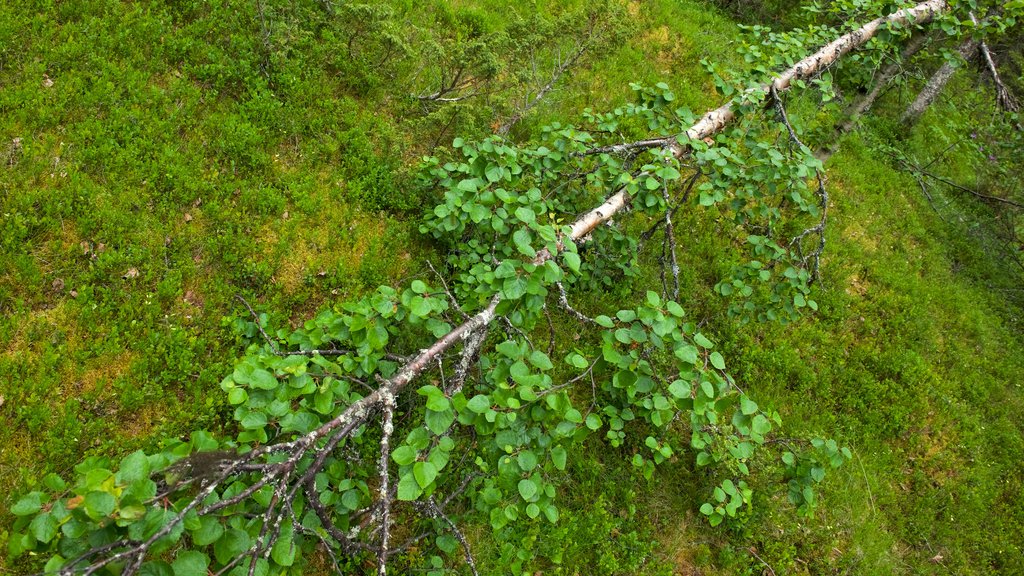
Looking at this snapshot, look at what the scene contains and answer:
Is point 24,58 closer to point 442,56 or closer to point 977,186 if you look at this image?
point 442,56

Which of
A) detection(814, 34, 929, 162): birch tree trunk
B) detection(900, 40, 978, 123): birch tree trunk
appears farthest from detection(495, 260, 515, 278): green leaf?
detection(900, 40, 978, 123): birch tree trunk

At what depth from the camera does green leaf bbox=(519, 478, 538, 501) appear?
2.78 meters

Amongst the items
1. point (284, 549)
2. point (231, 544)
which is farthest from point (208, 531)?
point (284, 549)

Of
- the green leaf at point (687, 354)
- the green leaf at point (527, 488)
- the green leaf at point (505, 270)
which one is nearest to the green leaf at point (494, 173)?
the green leaf at point (505, 270)

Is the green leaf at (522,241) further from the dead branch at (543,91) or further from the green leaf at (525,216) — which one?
the dead branch at (543,91)

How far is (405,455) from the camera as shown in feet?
7.96

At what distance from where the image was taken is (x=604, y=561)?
4648 mm

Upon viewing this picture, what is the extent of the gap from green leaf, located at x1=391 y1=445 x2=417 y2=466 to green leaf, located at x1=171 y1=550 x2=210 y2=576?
80cm

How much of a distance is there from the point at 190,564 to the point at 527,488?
5.04 feet

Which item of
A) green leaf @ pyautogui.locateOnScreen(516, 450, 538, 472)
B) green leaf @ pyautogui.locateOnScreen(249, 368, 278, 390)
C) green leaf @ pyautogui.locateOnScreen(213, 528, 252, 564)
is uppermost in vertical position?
green leaf @ pyautogui.locateOnScreen(249, 368, 278, 390)

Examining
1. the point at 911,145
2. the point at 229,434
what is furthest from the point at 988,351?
the point at 229,434

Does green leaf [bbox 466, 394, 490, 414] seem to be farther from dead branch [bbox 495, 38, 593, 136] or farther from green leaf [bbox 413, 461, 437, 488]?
dead branch [bbox 495, 38, 593, 136]

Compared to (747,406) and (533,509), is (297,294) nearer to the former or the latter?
(533,509)

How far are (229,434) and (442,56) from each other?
188 inches
